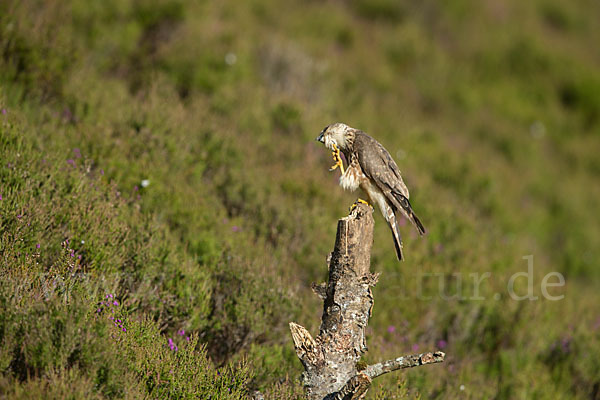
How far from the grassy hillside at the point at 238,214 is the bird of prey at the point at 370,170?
1019 mm

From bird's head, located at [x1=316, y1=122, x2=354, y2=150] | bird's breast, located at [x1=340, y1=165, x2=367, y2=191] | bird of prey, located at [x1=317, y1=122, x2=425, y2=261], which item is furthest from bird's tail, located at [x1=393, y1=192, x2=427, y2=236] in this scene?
bird's head, located at [x1=316, y1=122, x2=354, y2=150]

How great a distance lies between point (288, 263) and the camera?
15.4ft

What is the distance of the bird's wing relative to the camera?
135 inches

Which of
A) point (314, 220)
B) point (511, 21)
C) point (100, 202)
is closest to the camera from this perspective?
point (100, 202)

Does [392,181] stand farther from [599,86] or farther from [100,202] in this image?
[599,86]

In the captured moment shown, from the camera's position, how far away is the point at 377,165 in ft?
11.2

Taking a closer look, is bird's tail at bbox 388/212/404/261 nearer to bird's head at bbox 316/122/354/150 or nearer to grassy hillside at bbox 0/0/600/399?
bird's head at bbox 316/122/354/150

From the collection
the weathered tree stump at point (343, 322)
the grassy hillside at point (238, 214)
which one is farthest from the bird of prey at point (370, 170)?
→ the grassy hillside at point (238, 214)

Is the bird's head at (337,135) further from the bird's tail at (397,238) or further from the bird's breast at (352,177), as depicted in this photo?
the bird's tail at (397,238)

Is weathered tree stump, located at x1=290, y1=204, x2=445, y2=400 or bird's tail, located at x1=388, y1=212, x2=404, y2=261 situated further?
bird's tail, located at x1=388, y1=212, x2=404, y2=261

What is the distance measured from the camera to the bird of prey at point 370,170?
3.44m

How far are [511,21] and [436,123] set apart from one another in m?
5.98

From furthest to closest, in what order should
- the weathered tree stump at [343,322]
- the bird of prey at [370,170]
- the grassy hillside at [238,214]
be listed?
the bird of prey at [370,170] → the grassy hillside at [238,214] → the weathered tree stump at [343,322]

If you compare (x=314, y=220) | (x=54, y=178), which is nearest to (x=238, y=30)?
(x=314, y=220)
